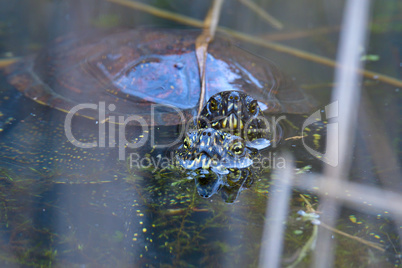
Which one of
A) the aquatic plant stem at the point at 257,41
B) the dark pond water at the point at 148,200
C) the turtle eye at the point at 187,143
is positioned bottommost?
the dark pond water at the point at 148,200

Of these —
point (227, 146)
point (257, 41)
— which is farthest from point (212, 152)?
point (257, 41)

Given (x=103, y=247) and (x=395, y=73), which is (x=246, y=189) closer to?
(x=103, y=247)

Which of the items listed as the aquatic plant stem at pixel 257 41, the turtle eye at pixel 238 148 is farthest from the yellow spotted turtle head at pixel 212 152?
the aquatic plant stem at pixel 257 41

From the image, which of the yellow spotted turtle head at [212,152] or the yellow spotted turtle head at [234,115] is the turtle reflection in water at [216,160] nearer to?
the yellow spotted turtle head at [212,152]

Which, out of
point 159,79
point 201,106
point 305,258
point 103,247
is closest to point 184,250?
point 103,247

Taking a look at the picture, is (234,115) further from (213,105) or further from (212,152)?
(212,152)

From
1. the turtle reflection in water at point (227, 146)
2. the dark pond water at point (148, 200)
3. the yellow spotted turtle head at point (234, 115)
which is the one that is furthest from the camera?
the yellow spotted turtle head at point (234, 115)

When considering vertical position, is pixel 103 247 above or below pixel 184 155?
below

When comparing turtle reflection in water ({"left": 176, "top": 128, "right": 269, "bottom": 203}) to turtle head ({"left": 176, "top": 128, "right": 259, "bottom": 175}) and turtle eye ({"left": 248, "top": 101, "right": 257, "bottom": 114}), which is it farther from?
turtle eye ({"left": 248, "top": 101, "right": 257, "bottom": 114})
